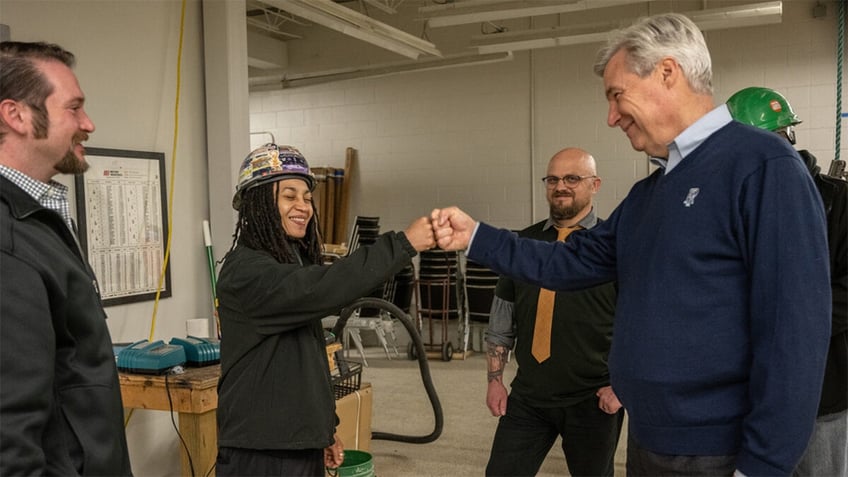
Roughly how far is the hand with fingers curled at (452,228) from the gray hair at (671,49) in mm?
689

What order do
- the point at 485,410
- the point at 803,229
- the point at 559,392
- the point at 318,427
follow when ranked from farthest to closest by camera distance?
the point at 485,410 < the point at 559,392 < the point at 318,427 < the point at 803,229

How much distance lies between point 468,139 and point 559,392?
582 centimetres

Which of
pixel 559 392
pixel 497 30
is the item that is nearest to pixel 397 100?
pixel 497 30

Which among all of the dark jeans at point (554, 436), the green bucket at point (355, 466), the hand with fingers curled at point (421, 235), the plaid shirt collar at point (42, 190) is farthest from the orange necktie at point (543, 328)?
the plaid shirt collar at point (42, 190)

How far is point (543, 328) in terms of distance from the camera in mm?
2670

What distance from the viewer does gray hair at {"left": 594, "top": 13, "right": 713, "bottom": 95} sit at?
156 centimetres

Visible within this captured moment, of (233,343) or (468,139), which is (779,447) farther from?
(468,139)

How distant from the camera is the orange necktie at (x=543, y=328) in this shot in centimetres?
265

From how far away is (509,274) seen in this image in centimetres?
202

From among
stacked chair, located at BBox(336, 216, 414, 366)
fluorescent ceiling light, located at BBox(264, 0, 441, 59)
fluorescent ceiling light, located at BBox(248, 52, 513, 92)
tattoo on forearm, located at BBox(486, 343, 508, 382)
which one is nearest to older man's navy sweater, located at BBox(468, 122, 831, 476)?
tattoo on forearm, located at BBox(486, 343, 508, 382)

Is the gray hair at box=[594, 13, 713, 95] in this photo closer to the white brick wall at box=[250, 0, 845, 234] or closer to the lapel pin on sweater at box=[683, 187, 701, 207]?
the lapel pin on sweater at box=[683, 187, 701, 207]

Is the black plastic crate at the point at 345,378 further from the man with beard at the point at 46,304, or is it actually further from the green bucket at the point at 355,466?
the man with beard at the point at 46,304

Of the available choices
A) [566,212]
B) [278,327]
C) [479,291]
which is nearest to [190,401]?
[278,327]

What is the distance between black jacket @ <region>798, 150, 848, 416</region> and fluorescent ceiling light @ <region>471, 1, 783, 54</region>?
13.3 ft
